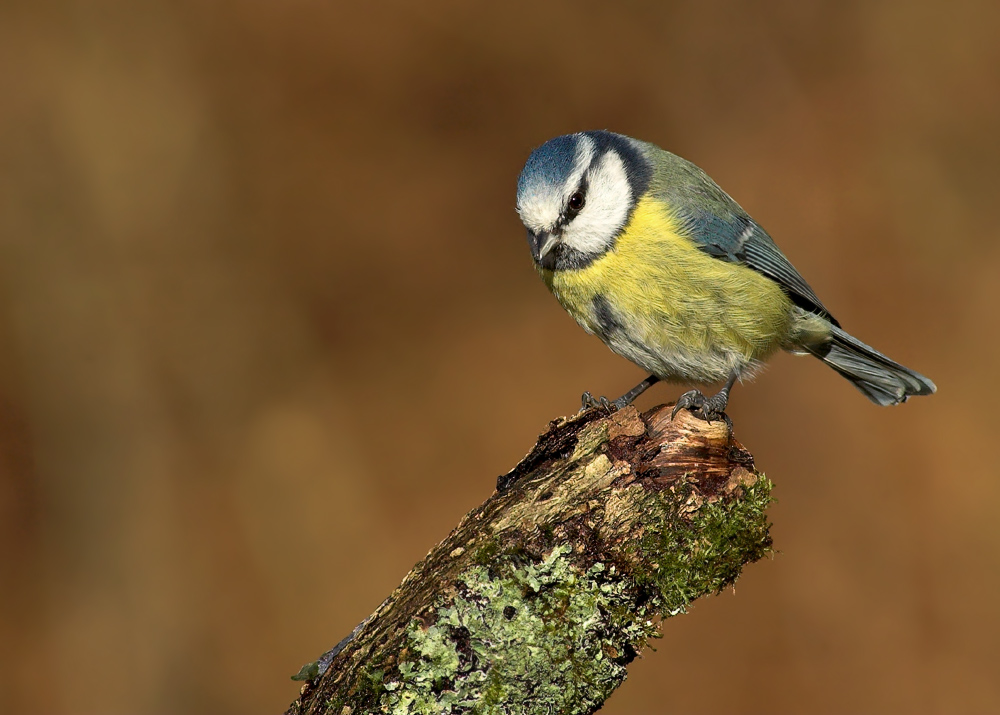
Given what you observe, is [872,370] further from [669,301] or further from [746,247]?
[669,301]

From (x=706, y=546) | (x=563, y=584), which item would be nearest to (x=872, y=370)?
(x=706, y=546)

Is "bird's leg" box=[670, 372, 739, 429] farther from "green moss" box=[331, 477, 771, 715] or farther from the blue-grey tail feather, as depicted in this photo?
the blue-grey tail feather

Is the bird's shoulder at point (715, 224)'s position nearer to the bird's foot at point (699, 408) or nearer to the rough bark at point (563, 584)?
the bird's foot at point (699, 408)

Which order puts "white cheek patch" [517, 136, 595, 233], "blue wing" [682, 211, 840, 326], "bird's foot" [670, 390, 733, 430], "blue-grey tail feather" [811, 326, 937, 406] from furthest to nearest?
"blue-grey tail feather" [811, 326, 937, 406] → "blue wing" [682, 211, 840, 326] → "white cheek patch" [517, 136, 595, 233] → "bird's foot" [670, 390, 733, 430]

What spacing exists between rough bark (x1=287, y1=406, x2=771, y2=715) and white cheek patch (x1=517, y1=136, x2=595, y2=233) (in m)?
0.75

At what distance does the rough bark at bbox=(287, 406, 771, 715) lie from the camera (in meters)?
1.33

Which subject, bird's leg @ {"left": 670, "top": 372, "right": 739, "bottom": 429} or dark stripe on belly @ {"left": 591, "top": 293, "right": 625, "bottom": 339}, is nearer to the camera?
bird's leg @ {"left": 670, "top": 372, "right": 739, "bottom": 429}

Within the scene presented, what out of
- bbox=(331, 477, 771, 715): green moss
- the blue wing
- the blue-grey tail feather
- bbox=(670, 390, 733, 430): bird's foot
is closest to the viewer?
bbox=(331, 477, 771, 715): green moss

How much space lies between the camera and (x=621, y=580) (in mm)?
1371

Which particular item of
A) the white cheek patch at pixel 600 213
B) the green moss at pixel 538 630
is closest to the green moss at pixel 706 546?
the green moss at pixel 538 630

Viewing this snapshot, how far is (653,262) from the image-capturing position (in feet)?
6.76

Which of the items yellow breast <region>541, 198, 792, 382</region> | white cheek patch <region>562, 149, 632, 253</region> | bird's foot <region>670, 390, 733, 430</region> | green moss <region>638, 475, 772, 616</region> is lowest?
green moss <region>638, 475, 772, 616</region>

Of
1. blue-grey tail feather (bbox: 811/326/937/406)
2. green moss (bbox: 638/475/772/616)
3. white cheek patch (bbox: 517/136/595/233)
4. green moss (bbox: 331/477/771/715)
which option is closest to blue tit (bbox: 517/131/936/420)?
white cheek patch (bbox: 517/136/595/233)

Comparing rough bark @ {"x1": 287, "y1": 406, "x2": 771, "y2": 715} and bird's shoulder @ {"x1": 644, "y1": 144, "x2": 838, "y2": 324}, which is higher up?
bird's shoulder @ {"x1": 644, "y1": 144, "x2": 838, "y2": 324}
